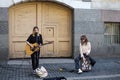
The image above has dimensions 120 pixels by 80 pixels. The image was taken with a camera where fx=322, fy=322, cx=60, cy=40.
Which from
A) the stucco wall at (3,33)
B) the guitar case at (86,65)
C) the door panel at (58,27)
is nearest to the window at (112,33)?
the door panel at (58,27)

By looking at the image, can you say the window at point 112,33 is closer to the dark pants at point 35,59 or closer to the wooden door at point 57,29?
the wooden door at point 57,29

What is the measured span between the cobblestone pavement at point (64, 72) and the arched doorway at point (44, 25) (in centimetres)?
130

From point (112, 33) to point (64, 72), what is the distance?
4623mm

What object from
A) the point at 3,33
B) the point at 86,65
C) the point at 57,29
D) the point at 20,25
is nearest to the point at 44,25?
the point at 57,29

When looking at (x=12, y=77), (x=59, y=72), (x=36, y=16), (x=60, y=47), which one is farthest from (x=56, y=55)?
(x=12, y=77)

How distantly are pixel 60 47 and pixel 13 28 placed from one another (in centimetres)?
227

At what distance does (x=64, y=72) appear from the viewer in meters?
11.5

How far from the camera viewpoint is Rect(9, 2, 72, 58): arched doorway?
1395cm

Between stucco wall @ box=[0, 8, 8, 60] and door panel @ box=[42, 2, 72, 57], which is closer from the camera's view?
stucco wall @ box=[0, 8, 8, 60]

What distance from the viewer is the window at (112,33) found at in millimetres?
15047

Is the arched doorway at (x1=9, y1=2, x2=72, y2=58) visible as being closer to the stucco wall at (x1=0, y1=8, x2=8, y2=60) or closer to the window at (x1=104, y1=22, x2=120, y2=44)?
the stucco wall at (x1=0, y1=8, x2=8, y2=60)

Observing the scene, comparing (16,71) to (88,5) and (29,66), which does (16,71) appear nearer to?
(29,66)

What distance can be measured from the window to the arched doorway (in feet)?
5.82

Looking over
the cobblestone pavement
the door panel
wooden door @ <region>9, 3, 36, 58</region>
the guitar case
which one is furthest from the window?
the guitar case
